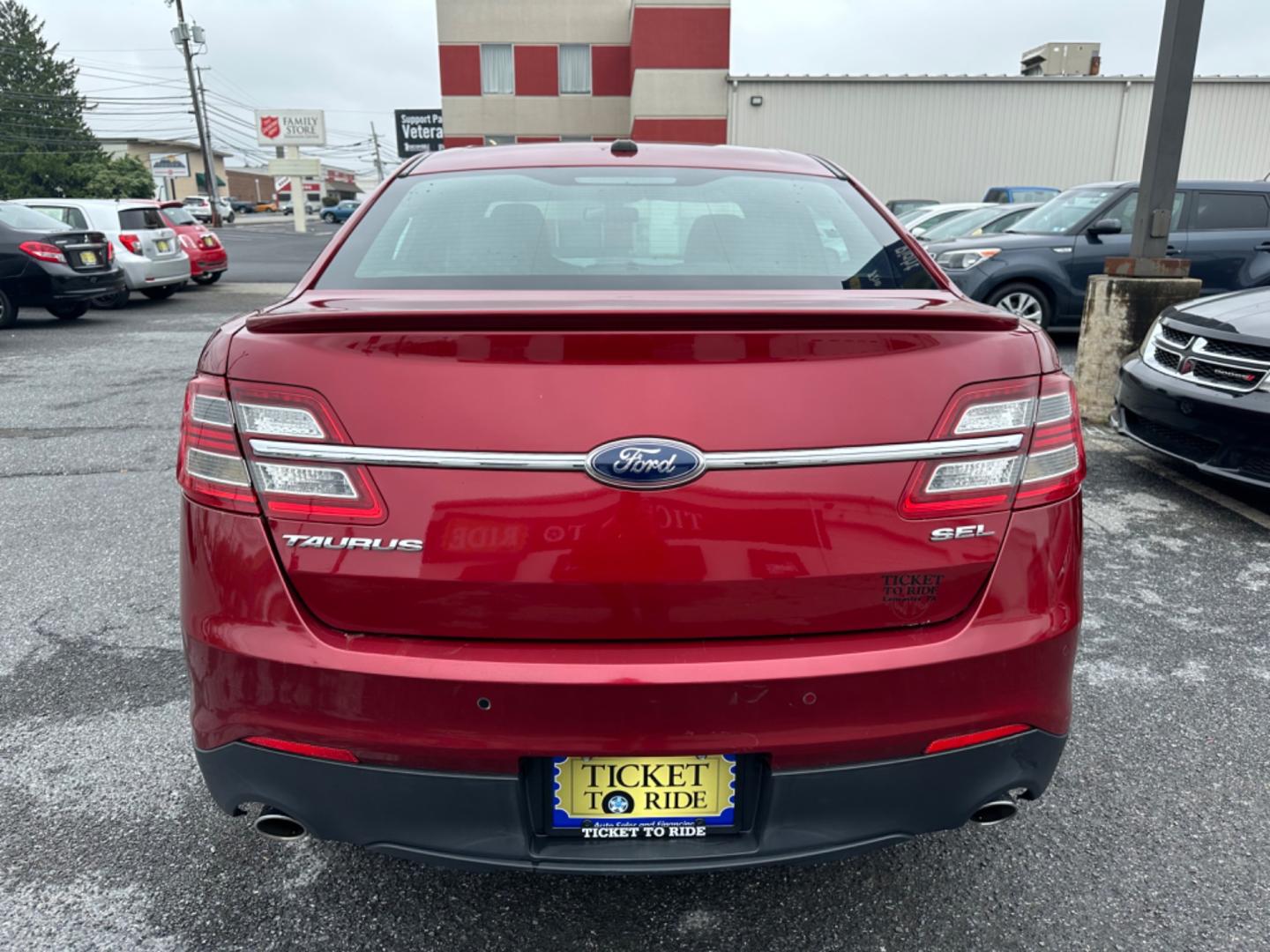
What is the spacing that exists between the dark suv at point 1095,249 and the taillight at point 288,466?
8.17 meters

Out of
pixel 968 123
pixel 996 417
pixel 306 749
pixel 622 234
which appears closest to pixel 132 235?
pixel 622 234

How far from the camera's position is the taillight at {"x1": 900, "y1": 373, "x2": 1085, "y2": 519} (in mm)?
1568

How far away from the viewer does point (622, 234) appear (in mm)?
2314

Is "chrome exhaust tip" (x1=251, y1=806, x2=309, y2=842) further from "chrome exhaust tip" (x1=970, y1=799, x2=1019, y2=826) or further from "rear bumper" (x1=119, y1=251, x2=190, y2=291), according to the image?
"rear bumper" (x1=119, y1=251, x2=190, y2=291)

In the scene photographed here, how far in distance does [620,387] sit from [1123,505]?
160 inches

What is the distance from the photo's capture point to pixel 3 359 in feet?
30.5

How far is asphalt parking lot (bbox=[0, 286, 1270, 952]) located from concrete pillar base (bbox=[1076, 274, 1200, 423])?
2890mm

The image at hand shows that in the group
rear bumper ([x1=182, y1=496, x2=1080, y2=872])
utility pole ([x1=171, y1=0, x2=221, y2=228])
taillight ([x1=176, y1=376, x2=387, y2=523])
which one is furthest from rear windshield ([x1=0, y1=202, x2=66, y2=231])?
utility pole ([x1=171, y1=0, x2=221, y2=228])

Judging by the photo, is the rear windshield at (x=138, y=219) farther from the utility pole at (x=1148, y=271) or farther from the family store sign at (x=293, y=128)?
the family store sign at (x=293, y=128)

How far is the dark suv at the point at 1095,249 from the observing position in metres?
8.84

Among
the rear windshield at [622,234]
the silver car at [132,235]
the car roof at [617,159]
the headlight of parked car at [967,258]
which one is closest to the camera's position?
the rear windshield at [622,234]

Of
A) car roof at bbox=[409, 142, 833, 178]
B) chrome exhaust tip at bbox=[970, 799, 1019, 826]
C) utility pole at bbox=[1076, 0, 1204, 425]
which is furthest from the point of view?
utility pole at bbox=[1076, 0, 1204, 425]

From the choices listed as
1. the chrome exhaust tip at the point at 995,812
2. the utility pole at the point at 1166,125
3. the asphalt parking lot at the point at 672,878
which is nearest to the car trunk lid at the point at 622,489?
the chrome exhaust tip at the point at 995,812

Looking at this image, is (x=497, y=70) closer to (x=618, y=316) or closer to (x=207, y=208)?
(x=207, y=208)
